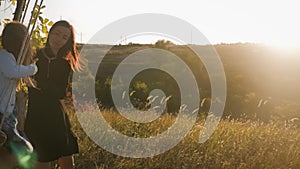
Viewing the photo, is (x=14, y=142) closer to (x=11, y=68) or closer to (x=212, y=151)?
(x=11, y=68)

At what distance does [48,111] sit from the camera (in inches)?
168

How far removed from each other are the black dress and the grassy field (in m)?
1.57

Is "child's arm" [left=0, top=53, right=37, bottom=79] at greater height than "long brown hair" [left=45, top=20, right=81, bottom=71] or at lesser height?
lesser

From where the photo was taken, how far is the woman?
4258 mm

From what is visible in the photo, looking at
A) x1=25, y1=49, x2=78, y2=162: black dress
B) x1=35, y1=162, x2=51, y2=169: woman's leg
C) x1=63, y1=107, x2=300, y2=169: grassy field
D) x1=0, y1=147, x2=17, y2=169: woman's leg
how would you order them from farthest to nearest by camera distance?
x1=63, y1=107, x2=300, y2=169: grassy field → x1=35, y1=162, x2=51, y2=169: woman's leg → x1=25, y1=49, x2=78, y2=162: black dress → x1=0, y1=147, x2=17, y2=169: woman's leg

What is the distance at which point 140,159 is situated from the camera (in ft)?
20.6

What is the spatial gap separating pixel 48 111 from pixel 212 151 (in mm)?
3189

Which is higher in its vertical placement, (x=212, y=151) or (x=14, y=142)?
(x=14, y=142)

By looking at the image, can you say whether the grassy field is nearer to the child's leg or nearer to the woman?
the woman

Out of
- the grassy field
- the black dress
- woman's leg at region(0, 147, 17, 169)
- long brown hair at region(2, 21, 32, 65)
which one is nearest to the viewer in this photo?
woman's leg at region(0, 147, 17, 169)

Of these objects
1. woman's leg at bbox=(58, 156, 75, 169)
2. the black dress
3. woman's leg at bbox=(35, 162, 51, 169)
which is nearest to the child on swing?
the black dress

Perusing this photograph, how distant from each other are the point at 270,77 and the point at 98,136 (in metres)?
48.8

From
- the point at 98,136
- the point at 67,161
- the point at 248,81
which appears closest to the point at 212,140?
the point at 98,136

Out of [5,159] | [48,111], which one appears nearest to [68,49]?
[48,111]
